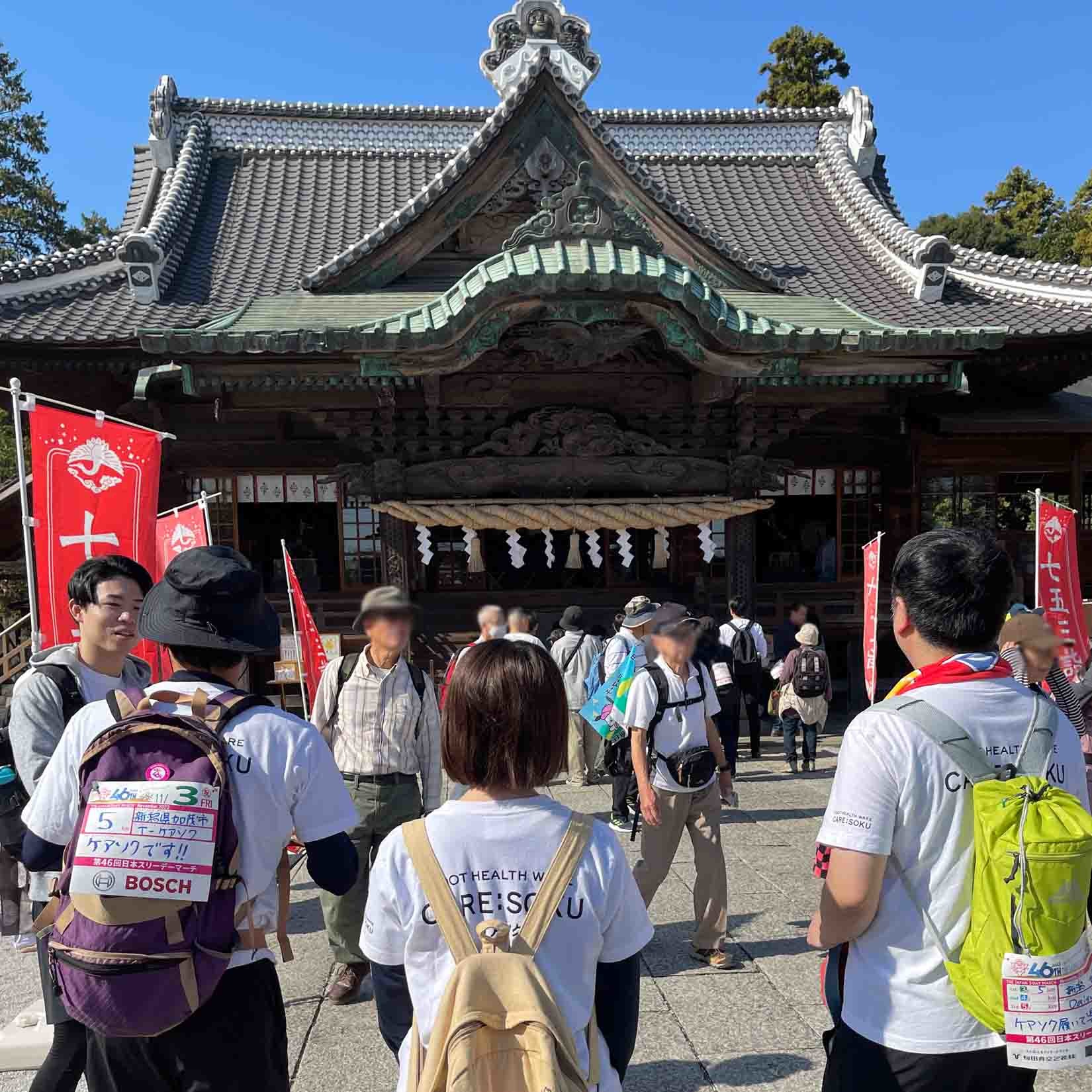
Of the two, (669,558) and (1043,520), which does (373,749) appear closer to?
(1043,520)

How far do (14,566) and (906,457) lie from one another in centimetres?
1052

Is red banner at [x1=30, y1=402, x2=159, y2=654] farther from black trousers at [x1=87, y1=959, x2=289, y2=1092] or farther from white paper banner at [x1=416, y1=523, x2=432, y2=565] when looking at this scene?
white paper banner at [x1=416, y1=523, x2=432, y2=565]

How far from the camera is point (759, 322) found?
25.4ft

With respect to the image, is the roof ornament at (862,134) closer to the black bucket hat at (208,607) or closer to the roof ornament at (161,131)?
the roof ornament at (161,131)

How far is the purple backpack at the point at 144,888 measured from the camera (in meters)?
1.69

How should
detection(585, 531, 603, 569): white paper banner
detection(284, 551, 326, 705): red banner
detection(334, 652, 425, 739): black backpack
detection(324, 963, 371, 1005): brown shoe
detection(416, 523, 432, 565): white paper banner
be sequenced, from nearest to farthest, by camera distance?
detection(324, 963, 371, 1005): brown shoe, detection(334, 652, 425, 739): black backpack, detection(284, 551, 326, 705): red banner, detection(416, 523, 432, 565): white paper banner, detection(585, 531, 603, 569): white paper banner

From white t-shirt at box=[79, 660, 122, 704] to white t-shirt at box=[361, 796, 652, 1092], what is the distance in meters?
1.66

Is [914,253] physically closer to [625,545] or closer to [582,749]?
[625,545]

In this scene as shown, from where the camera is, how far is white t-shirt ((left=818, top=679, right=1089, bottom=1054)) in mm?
1753

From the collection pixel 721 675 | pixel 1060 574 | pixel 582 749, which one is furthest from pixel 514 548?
pixel 1060 574

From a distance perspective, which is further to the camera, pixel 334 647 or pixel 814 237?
pixel 814 237

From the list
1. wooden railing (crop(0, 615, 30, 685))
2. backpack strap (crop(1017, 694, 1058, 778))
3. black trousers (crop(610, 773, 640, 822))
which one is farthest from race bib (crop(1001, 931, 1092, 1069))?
wooden railing (crop(0, 615, 30, 685))

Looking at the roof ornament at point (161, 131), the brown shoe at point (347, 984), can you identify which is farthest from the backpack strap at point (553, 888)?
the roof ornament at point (161, 131)

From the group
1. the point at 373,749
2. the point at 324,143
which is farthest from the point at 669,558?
the point at 324,143
